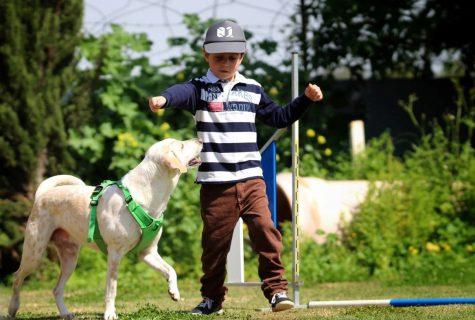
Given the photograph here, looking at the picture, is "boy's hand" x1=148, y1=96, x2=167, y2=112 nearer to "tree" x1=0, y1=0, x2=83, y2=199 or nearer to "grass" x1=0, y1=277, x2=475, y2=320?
"grass" x1=0, y1=277, x2=475, y2=320

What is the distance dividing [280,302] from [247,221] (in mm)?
512

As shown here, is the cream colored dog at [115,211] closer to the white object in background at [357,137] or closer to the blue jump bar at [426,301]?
the blue jump bar at [426,301]

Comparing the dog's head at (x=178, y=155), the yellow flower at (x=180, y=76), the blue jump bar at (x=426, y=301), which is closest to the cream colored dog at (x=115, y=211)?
the dog's head at (x=178, y=155)

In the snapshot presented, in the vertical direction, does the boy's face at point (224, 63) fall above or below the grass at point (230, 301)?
above

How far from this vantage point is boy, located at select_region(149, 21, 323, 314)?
5.23 m

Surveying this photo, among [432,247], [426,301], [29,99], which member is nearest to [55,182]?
[426,301]

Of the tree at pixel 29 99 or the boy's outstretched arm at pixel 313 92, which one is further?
the tree at pixel 29 99

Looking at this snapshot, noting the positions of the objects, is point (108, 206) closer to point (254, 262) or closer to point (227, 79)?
point (227, 79)

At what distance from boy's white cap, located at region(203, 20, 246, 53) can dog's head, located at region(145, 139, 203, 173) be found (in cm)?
54

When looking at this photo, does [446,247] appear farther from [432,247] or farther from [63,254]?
[63,254]

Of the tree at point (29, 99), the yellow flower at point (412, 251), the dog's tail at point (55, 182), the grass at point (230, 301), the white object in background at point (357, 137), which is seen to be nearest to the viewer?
the grass at point (230, 301)

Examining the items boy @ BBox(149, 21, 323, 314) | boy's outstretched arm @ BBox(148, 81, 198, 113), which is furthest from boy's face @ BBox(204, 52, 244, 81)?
boy's outstretched arm @ BBox(148, 81, 198, 113)

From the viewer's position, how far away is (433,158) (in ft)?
A: 30.4

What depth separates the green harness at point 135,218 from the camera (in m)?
4.98
